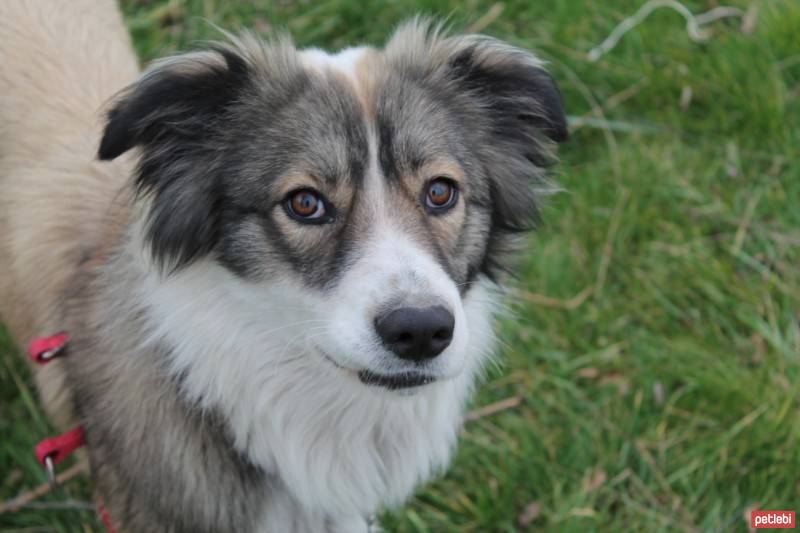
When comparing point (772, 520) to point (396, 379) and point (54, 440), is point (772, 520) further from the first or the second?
point (54, 440)

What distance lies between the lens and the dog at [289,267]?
2.27m

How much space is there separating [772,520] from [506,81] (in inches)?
74.0

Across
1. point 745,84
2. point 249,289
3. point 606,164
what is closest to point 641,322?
point 606,164

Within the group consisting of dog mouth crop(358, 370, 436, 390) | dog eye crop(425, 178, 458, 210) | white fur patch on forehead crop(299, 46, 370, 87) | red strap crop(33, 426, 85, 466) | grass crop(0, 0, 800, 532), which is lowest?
grass crop(0, 0, 800, 532)

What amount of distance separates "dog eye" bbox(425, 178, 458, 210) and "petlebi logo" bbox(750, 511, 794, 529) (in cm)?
177

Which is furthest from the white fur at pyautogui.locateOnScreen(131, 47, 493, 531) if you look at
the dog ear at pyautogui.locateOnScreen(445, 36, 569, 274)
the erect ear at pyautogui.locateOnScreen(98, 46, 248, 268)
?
the dog ear at pyautogui.locateOnScreen(445, 36, 569, 274)

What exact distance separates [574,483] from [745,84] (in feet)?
7.54

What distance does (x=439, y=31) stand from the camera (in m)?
2.77

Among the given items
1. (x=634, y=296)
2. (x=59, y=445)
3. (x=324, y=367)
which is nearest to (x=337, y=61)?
(x=324, y=367)

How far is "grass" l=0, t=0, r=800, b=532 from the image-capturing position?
3.41 m

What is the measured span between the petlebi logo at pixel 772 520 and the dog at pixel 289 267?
124 cm

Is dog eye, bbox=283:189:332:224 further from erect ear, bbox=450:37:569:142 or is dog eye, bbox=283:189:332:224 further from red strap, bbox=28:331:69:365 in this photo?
red strap, bbox=28:331:69:365

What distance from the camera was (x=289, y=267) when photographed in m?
2.33

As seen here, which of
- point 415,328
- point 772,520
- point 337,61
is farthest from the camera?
point 772,520
